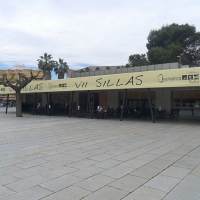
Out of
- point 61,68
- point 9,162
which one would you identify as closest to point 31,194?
point 9,162

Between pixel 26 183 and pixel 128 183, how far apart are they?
1.84 m

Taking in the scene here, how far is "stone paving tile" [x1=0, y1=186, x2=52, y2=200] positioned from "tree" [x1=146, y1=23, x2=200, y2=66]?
35.7 m

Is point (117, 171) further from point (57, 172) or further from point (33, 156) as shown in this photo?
point (33, 156)

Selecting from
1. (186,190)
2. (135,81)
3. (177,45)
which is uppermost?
(177,45)

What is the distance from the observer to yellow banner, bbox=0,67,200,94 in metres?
12.6

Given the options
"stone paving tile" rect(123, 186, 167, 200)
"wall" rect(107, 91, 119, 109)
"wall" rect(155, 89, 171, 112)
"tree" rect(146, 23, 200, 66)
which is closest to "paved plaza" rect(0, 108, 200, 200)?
"stone paving tile" rect(123, 186, 167, 200)

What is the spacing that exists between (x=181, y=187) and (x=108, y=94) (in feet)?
60.7

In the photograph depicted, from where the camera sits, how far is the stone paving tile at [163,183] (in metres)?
3.93

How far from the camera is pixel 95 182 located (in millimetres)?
4141

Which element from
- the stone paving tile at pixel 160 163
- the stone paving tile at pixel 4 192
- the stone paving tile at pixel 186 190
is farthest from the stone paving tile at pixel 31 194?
the stone paving tile at pixel 160 163

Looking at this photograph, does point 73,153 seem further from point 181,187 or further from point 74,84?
point 74,84

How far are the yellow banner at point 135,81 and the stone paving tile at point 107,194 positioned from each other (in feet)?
33.3

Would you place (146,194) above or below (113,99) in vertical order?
below

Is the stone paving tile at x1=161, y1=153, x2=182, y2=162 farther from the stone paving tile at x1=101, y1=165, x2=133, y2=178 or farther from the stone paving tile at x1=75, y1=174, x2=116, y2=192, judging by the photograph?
the stone paving tile at x1=75, y1=174, x2=116, y2=192
